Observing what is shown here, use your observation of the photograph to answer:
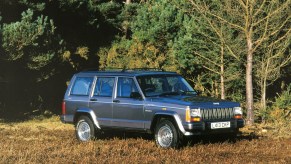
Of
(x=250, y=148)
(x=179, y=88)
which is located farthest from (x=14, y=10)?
(x=250, y=148)

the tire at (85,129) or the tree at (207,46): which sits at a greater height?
the tree at (207,46)

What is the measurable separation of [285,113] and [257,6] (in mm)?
4832

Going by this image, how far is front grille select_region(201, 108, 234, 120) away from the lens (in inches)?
445

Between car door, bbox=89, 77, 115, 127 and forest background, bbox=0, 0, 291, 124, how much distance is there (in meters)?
7.60

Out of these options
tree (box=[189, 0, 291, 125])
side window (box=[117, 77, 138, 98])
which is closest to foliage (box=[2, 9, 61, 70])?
tree (box=[189, 0, 291, 125])

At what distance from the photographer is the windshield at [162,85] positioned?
12.1 metres

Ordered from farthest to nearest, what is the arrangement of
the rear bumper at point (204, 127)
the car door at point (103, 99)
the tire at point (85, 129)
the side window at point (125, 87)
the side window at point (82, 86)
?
the side window at point (82, 86)
the tire at point (85, 129)
the car door at point (103, 99)
the side window at point (125, 87)
the rear bumper at point (204, 127)

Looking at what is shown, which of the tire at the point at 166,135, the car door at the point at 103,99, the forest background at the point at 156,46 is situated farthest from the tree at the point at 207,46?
the tire at the point at 166,135

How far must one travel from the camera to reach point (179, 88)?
12625 mm

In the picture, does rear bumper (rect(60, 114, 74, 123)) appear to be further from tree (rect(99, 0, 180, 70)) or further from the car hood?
tree (rect(99, 0, 180, 70))

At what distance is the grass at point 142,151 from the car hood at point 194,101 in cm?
90

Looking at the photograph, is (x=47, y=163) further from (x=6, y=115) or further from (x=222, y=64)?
(x=6, y=115)

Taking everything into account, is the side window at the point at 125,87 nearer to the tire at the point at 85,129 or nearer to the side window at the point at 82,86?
the side window at the point at 82,86

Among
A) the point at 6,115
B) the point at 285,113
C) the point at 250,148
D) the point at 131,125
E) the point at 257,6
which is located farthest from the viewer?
the point at 6,115
